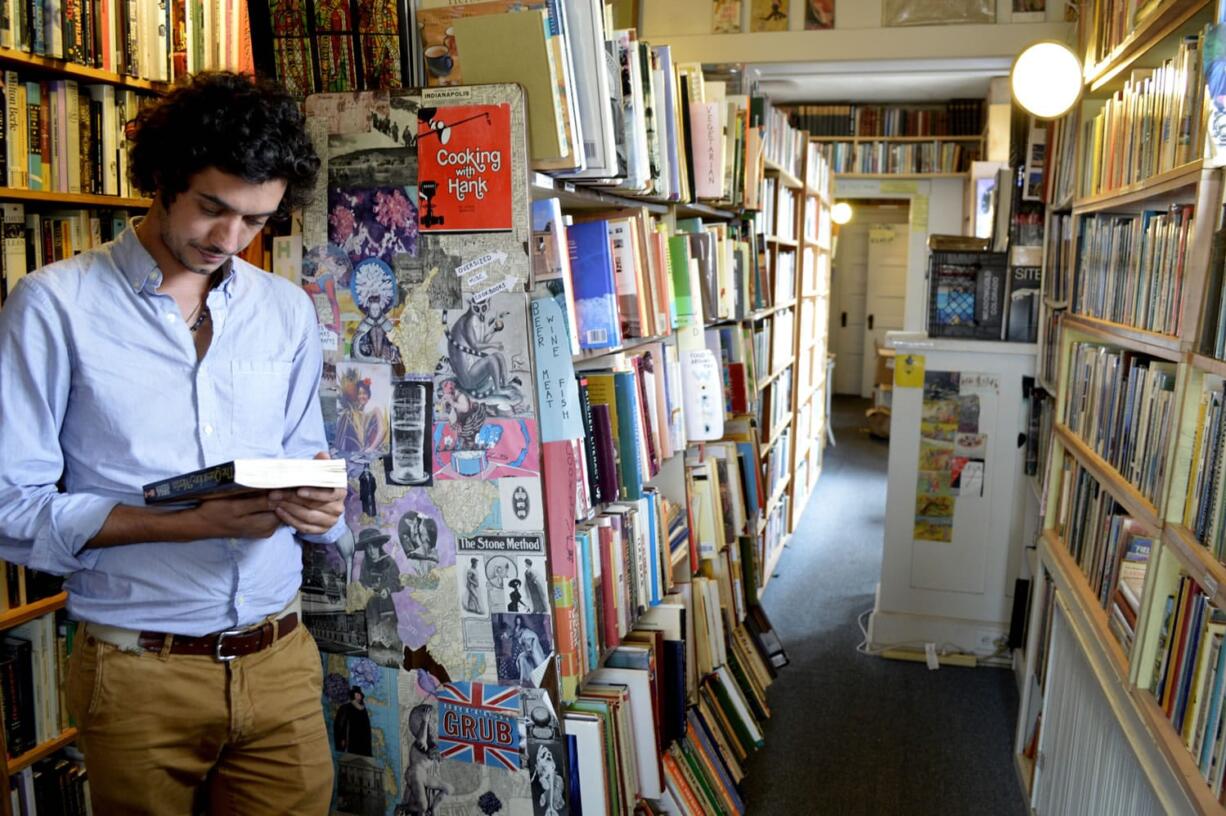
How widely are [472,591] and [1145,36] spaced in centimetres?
178

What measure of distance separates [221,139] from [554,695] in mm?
1004

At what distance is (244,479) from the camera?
1069 millimetres

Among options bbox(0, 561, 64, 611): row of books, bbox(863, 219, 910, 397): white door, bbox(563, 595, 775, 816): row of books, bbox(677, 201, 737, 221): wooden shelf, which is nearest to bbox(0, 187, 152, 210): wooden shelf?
bbox(0, 561, 64, 611): row of books

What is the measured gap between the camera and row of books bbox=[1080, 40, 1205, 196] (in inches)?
62.6

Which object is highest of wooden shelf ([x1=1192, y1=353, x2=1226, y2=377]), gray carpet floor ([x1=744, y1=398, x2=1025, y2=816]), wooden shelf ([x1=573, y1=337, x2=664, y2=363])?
wooden shelf ([x1=1192, y1=353, x2=1226, y2=377])

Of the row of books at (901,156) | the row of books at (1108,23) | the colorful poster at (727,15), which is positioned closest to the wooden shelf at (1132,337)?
the row of books at (1108,23)

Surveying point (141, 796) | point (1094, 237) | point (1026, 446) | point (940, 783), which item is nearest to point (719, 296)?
point (1094, 237)

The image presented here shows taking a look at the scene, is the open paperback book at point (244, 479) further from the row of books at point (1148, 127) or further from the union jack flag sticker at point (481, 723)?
the row of books at point (1148, 127)

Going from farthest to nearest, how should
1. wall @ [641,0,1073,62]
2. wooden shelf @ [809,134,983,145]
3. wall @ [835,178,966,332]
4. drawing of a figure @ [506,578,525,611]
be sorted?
wall @ [835,178,966,332]
wooden shelf @ [809,134,983,145]
wall @ [641,0,1073,62]
drawing of a figure @ [506,578,525,611]

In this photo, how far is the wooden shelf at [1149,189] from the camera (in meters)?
1.51

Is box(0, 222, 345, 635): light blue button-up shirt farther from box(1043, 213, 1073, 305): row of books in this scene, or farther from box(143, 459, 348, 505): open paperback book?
box(1043, 213, 1073, 305): row of books

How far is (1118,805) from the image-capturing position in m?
1.67

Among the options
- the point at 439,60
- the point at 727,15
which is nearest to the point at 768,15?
the point at 727,15

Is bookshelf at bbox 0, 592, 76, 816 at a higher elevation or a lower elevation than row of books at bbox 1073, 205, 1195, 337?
lower
